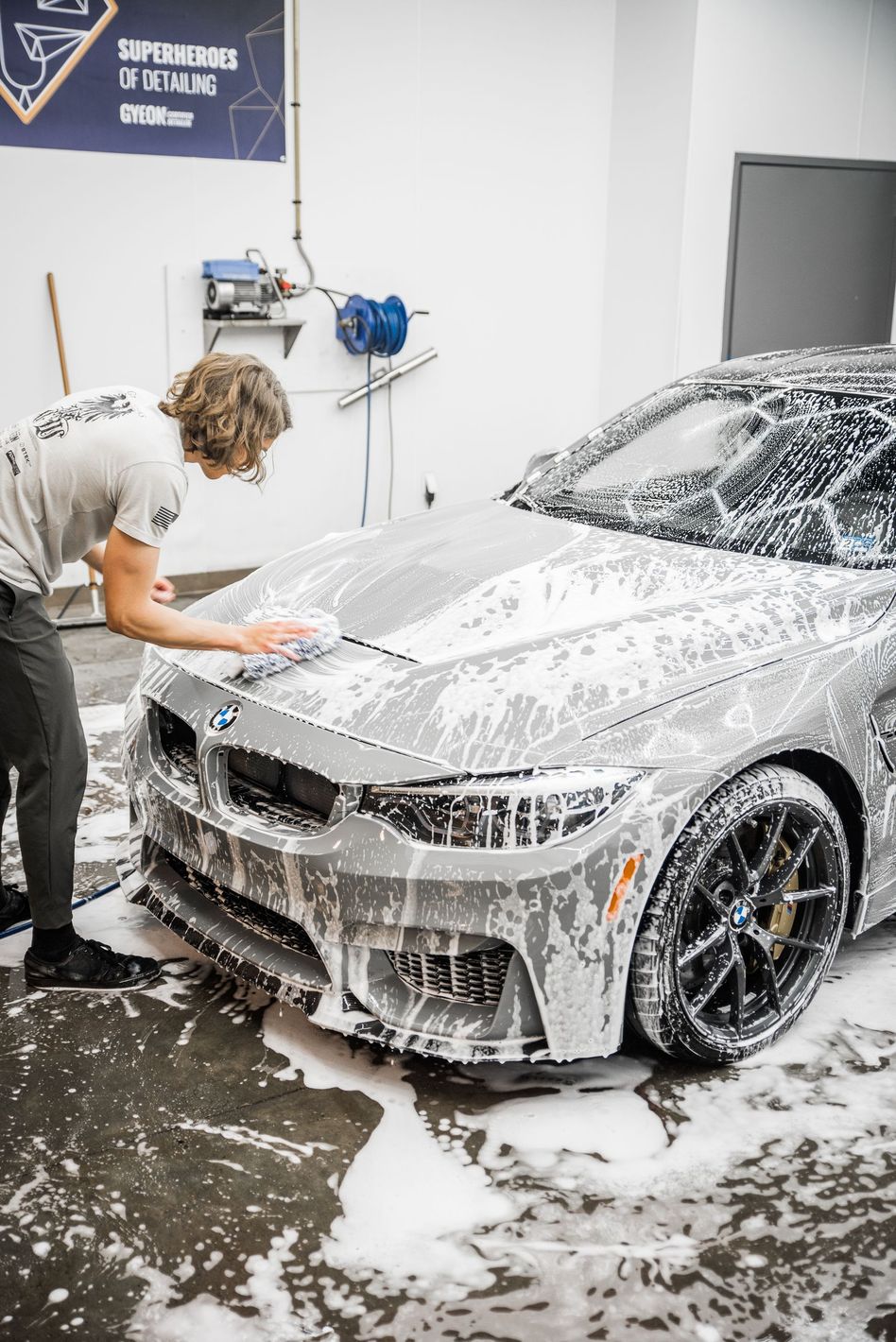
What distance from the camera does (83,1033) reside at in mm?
2754

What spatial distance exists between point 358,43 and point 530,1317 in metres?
6.25

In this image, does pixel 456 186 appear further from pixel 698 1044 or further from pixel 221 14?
pixel 698 1044

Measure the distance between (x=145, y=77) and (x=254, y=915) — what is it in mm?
4772

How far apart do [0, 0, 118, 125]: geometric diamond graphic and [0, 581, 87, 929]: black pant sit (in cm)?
389

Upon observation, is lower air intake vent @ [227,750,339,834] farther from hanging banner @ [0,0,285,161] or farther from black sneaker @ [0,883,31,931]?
hanging banner @ [0,0,285,161]

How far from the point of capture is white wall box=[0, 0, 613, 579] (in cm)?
597

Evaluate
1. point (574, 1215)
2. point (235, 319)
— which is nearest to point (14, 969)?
point (574, 1215)

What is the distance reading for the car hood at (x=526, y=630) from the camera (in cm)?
239

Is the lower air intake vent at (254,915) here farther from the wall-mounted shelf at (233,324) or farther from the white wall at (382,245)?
the wall-mounted shelf at (233,324)

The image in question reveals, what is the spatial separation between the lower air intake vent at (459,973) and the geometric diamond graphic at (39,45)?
191 inches

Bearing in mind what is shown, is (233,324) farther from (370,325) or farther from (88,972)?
(88,972)

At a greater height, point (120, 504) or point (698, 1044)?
point (120, 504)

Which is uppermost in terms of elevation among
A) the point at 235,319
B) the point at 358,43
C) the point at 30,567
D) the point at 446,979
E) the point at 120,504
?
the point at 358,43

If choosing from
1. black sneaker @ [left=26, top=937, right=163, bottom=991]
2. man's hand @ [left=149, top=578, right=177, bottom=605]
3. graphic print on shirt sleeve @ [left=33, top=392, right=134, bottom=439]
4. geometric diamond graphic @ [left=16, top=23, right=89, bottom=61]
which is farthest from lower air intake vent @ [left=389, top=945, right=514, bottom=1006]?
geometric diamond graphic @ [left=16, top=23, right=89, bottom=61]
